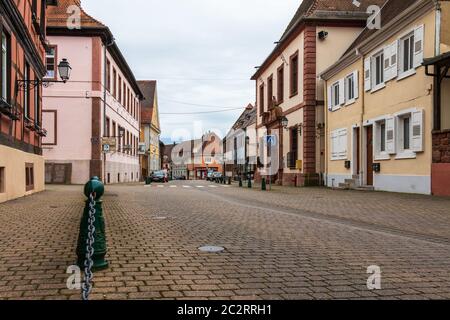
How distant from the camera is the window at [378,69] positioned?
20.2 m

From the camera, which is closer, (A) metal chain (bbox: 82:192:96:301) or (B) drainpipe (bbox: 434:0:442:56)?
(A) metal chain (bbox: 82:192:96:301)

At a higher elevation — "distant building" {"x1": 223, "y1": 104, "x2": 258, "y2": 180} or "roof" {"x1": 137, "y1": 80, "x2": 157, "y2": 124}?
"roof" {"x1": 137, "y1": 80, "x2": 157, "y2": 124}

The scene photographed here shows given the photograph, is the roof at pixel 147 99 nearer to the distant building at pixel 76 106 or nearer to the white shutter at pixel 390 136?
the distant building at pixel 76 106

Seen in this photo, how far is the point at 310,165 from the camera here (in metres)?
27.3

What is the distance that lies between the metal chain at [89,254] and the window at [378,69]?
57.5 ft

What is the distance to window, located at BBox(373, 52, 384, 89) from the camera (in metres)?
20.2

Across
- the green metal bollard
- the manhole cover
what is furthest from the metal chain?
the manhole cover

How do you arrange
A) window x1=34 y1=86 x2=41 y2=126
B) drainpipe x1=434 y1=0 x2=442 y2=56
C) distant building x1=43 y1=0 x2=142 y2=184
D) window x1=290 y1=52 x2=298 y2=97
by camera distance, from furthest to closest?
distant building x1=43 y1=0 x2=142 y2=184, window x1=290 y1=52 x2=298 y2=97, window x1=34 y1=86 x2=41 y2=126, drainpipe x1=434 y1=0 x2=442 y2=56

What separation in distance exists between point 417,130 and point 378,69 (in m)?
5.03

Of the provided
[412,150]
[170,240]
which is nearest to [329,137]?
[412,150]

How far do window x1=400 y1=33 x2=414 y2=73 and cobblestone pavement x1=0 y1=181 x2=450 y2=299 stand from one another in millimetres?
8548

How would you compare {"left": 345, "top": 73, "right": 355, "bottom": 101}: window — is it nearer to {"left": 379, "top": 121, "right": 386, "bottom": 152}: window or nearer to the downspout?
the downspout

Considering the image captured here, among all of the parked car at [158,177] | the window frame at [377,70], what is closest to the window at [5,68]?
the window frame at [377,70]
